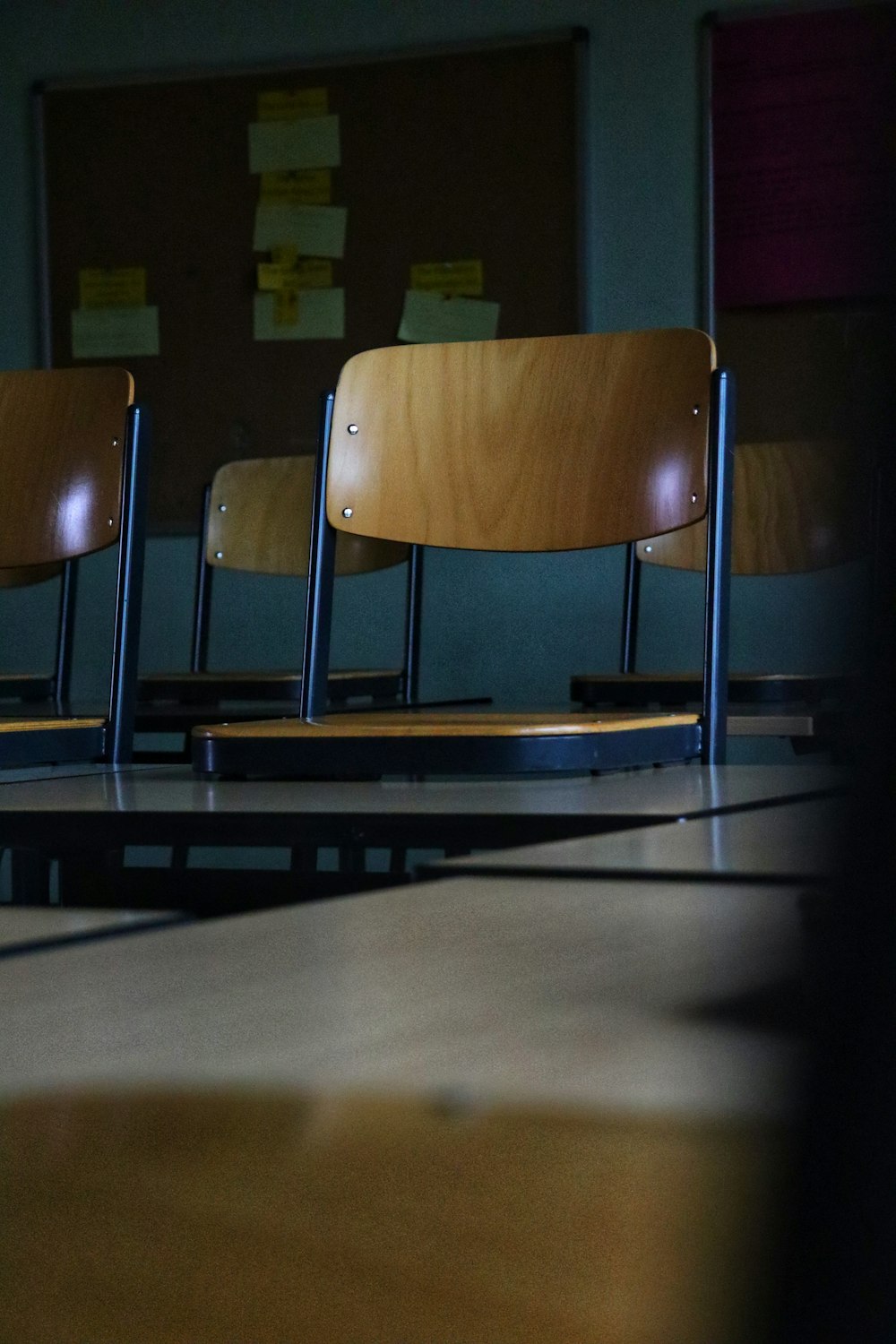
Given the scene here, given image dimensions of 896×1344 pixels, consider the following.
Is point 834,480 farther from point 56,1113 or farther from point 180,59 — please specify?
point 180,59

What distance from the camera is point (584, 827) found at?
55 centimetres

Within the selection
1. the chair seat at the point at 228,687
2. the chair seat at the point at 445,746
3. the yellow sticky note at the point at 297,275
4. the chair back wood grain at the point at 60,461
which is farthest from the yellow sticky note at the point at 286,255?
the chair seat at the point at 445,746

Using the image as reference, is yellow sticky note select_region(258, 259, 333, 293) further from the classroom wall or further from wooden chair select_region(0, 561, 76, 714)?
wooden chair select_region(0, 561, 76, 714)

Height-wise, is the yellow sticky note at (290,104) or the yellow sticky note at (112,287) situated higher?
the yellow sticky note at (290,104)

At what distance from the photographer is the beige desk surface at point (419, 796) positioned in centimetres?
60

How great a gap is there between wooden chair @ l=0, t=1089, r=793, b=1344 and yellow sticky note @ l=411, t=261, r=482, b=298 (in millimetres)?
3429

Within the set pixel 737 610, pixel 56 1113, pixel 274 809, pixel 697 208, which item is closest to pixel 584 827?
pixel 274 809

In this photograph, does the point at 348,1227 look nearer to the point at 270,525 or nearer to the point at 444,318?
the point at 270,525

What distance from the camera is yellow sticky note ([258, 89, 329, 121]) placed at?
3.51m

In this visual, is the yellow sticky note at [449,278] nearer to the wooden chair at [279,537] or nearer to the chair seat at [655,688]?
the wooden chair at [279,537]

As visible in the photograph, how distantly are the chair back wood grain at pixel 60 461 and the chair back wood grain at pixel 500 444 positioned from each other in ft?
0.80

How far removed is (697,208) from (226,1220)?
3423 millimetres

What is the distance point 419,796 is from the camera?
0.71 meters

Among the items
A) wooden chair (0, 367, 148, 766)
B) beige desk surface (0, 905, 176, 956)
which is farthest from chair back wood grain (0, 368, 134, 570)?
beige desk surface (0, 905, 176, 956)
